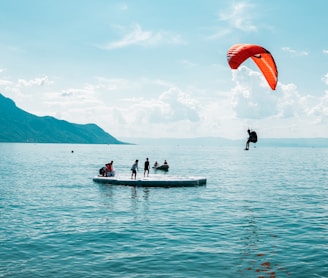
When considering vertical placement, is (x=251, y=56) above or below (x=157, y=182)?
above

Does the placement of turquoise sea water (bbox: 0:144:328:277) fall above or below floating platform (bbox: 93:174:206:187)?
below

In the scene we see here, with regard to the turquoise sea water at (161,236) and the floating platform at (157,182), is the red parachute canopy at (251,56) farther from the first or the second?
the floating platform at (157,182)

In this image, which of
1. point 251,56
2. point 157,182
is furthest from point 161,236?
point 157,182

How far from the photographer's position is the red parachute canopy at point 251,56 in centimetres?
2558

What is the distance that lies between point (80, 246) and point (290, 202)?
73.9ft

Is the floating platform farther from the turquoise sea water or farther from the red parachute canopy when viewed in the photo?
the red parachute canopy

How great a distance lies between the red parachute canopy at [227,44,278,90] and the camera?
25.6m

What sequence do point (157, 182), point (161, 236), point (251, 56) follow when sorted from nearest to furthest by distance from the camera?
point (161, 236), point (251, 56), point (157, 182)

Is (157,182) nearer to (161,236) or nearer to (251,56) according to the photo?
(251,56)

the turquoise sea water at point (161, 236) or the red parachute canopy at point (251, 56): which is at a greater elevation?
the red parachute canopy at point (251, 56)

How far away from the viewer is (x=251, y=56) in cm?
2602

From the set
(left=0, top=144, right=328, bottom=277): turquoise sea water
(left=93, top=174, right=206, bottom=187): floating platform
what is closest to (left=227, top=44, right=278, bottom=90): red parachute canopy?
(left=0, top=144, right=328, bottom=277): turquoise sea water

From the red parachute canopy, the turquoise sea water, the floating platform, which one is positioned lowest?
the turquoise sea water

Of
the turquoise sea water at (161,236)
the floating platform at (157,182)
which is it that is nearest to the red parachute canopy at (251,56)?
the turquoise sea water at (161,236)
